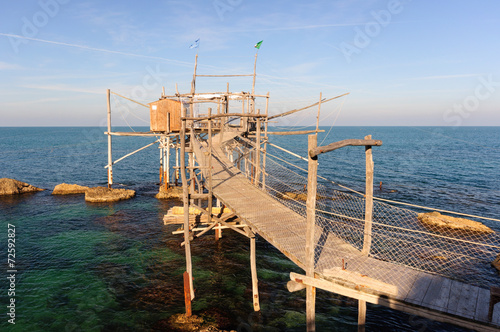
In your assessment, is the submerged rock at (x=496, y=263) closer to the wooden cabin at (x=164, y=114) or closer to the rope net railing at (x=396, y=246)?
the rope net railing at (x=396, y=246)

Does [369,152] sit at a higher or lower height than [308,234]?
higher

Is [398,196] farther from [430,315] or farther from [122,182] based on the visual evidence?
[122,182]

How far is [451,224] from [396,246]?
5938mm

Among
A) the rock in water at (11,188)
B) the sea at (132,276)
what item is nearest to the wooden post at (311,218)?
the sea at (132,276)

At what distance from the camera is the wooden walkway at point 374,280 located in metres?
6.86

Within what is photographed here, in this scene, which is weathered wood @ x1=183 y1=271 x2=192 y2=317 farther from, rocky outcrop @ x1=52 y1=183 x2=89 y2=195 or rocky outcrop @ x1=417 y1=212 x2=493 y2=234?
rocky outcrop @ x1=52 y1=183 x2=89 y2=195

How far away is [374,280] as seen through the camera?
24.6ft

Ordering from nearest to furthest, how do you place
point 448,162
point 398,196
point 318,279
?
point 318,279 < point 398,196 < point 448,162

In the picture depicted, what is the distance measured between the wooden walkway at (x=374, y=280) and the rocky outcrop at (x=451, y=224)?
1427cm

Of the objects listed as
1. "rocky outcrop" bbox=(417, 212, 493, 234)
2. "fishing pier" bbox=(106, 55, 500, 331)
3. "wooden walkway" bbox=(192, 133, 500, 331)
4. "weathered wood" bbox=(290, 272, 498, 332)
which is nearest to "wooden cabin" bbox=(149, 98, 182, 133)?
"fishing pier" bbox=(106, 55, 500, 331)

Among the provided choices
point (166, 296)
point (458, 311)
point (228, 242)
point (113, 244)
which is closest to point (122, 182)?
point (113, 244)

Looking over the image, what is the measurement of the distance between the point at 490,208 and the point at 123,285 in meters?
29.8

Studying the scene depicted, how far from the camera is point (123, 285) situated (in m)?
13.4

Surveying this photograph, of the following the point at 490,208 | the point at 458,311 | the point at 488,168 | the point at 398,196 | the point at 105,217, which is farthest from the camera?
the point at 488,168
